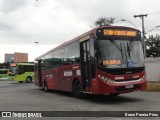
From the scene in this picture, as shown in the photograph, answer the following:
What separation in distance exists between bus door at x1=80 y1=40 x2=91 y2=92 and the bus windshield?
1.22 metres

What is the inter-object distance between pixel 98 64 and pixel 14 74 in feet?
116

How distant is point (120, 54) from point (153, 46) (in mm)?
69311

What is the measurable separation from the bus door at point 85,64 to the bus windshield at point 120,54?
1223mm

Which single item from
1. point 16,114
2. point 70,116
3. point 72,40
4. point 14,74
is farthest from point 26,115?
point 14,74

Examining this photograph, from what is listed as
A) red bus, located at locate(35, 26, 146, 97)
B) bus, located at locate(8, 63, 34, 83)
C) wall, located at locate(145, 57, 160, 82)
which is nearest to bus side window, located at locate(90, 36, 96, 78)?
red bus, located at locate(35, 26, 146, 97)

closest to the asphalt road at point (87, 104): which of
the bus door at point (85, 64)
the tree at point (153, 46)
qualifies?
the bus door at point (85, 64)

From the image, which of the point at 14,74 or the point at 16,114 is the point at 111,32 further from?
the point at 14,74

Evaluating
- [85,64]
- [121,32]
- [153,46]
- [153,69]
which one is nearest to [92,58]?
[85,64]

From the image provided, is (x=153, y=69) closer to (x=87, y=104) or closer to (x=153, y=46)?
(x=87, y=104)

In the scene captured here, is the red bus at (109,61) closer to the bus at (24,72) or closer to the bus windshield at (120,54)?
the bus windshield at (120,54)

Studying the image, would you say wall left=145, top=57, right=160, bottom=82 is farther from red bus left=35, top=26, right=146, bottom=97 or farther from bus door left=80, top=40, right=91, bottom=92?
bus door left=80, top=40, right=91, bottom=92

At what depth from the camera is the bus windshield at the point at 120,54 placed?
16609mm

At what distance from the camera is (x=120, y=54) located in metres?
16.9

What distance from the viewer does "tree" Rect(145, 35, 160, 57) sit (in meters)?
83.6
